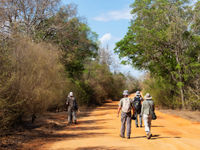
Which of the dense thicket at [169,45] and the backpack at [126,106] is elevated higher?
the dense thicket at [169,45]

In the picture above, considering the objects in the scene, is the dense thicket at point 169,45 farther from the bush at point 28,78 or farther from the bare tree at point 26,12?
the bush at point 28,78

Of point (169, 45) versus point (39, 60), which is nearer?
point (39, 60)

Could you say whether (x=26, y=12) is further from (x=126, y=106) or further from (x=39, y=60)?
(x=126, y=106)

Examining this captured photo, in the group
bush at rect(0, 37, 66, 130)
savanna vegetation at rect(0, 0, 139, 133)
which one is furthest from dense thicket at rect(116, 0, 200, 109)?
bush at rect(0, 37, 66, 130)

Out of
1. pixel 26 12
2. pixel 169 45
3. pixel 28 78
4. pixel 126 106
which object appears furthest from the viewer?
pixel 169 45

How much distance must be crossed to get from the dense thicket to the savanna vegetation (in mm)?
6055

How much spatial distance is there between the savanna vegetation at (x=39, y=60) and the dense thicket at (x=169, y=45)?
19.9ft

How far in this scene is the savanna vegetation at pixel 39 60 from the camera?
42.2ft

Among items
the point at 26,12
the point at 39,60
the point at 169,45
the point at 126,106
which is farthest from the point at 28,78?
the point at 169,45

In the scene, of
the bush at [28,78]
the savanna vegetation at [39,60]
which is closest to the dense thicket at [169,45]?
the savanna vegetation at [39,60]

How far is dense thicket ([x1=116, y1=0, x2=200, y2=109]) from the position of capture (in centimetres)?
2592

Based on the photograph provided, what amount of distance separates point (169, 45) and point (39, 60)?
1706cm

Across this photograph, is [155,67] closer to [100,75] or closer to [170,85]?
[170,85]

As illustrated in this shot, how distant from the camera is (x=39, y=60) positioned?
584 inches
